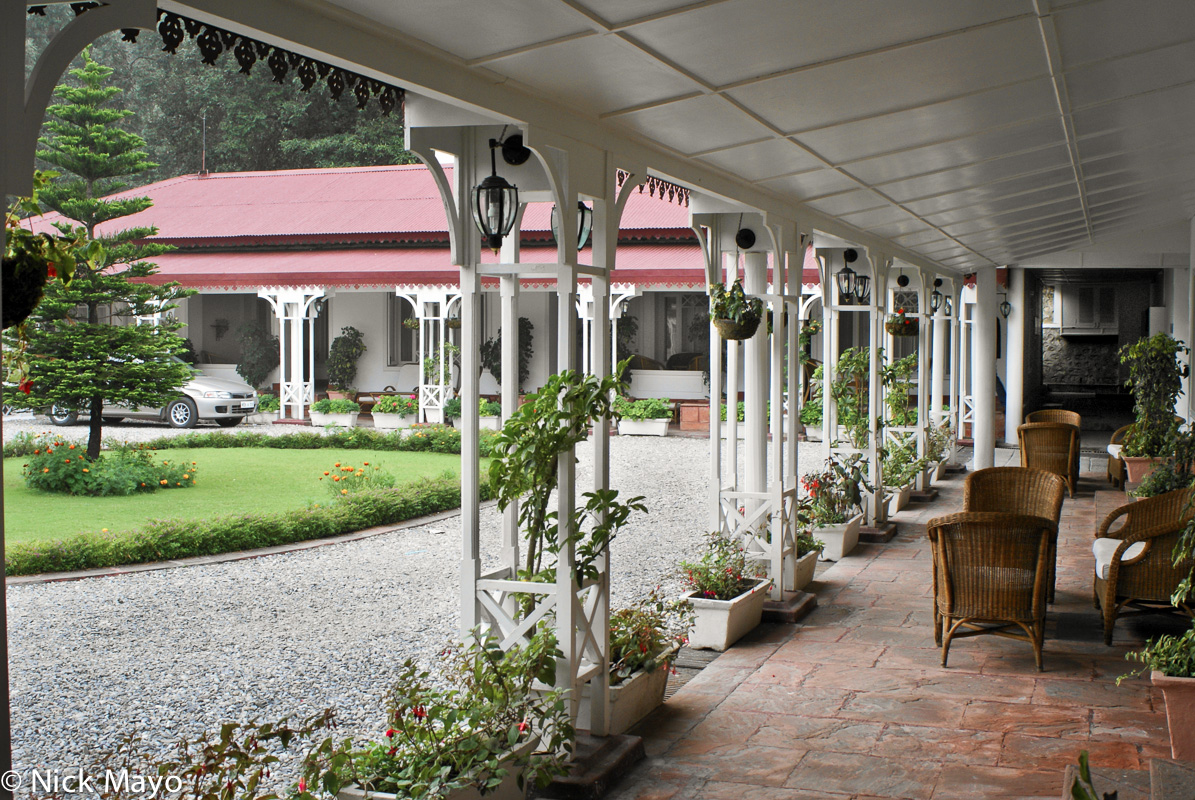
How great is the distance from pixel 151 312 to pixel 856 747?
12407mm

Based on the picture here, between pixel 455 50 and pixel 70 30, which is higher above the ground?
pixel 455 50

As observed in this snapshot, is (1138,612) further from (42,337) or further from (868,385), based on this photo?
(42,337)

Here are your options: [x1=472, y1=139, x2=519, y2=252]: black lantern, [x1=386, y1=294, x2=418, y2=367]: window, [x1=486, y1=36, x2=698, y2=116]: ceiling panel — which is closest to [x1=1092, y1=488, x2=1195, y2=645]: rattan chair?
[x1=486, y1=36, x2=698, y2=116]: ceiling panel

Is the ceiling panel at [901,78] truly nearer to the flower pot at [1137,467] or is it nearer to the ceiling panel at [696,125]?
the ceiling panel at [696,125]

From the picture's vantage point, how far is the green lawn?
10.5m

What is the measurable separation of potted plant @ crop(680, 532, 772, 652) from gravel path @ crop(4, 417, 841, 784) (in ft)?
4.41

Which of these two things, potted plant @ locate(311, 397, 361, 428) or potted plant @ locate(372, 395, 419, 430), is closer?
potted plant @ locate(372, 395, 419, 430)

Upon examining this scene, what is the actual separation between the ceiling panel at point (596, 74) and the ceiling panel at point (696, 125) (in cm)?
17

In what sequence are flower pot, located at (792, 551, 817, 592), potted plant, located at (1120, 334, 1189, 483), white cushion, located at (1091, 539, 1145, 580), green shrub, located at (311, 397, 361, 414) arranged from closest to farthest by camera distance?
white cushion, located at (1091, 539, 1145, 580) → flower pot, located at (792, 551, 817, 592) → potted plant, located at (1120, 334, 1189, 483) → green shrub, located at (311, 397, 361, 414)

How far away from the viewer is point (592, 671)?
4211 mm

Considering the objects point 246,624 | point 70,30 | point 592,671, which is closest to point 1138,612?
point 592,671

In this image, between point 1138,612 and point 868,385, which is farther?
point 868,385

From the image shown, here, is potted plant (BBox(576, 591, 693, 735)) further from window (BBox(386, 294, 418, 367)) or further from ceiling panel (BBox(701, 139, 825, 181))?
window (BBox(386, 294, 418, 367))

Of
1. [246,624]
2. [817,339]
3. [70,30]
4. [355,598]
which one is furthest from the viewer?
[817,339]
